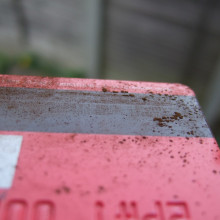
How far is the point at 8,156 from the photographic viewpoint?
0.64 m

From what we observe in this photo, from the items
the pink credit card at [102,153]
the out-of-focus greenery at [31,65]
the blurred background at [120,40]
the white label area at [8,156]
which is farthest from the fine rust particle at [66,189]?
the out-of-focus greenery at [31,65]

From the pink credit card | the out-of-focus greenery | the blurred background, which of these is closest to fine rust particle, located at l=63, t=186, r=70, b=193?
the pink credit card

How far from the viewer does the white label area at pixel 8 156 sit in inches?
23.4

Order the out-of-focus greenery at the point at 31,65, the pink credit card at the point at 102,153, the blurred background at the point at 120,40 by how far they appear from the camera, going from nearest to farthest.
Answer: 1. the pink credit card at the point at 102,153
2. the blurred background at the point at 120,40
3. the out-of-focus greenery at the point at 31,65

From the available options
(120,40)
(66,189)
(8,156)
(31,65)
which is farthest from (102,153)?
(31,65)

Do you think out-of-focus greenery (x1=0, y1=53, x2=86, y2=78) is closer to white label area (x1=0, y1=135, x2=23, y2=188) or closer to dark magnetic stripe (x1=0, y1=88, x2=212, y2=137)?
dark magnetic stripe (x1=0, y1=88, x2=212, y2=137)

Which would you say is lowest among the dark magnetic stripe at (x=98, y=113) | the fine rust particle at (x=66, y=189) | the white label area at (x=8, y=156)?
the fine rust particle at (x=66, y=189)

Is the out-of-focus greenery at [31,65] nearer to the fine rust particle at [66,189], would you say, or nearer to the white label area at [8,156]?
the white label area at [8,156]

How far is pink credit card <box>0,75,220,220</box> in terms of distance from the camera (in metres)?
0.58

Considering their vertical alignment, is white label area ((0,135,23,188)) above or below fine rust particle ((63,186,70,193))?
above

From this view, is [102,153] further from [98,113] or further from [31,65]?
[31,65]

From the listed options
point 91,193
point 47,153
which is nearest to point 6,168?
point 47,153

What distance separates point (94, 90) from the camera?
0.86 meters

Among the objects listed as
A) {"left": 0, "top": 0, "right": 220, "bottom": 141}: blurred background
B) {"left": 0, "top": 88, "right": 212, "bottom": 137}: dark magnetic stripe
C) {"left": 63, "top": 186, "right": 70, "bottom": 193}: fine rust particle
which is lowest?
{"left": 63, "top": 186, "right": 70, "bottom": 193}: fine rust particle
